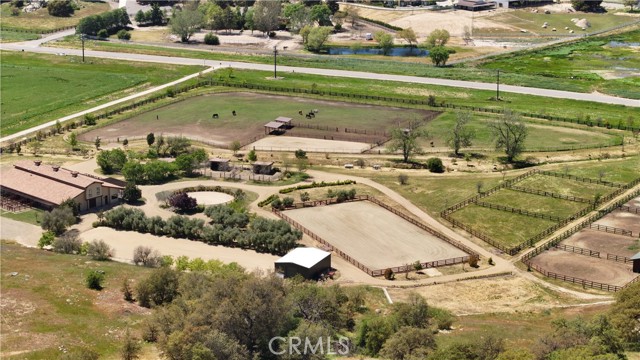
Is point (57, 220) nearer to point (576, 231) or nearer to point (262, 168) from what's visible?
point (262, 168)

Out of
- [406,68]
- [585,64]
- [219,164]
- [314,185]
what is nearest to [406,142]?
[314,185]

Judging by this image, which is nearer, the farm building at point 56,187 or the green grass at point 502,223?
the green grass at point 502,223

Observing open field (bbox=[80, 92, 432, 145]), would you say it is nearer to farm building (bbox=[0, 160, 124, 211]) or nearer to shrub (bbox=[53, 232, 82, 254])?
farm building (bbox=[0, 160, 124, 211])

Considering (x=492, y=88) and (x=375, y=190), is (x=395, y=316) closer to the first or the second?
(x=375, y=190)

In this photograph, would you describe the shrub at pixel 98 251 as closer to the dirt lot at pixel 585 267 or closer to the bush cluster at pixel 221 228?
the bush cluster at pixel 221 228

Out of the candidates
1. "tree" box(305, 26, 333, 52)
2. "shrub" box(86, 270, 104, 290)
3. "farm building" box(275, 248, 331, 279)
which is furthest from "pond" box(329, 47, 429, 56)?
"shrub" box(86, 270, 104, 290)

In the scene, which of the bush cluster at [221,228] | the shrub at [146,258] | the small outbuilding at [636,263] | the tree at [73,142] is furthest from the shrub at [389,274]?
the tree at [73,142]
